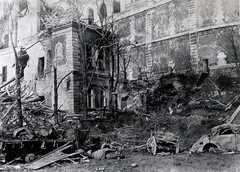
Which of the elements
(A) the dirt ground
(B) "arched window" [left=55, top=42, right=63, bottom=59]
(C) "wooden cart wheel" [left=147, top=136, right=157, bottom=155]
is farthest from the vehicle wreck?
(B) "arched window" [left=55, top=42, right=63, bottom=59]

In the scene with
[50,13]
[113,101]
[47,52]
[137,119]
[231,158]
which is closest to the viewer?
[231,158]

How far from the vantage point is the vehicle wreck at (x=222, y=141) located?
7043mm

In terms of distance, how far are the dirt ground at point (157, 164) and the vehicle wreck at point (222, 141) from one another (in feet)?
1.36

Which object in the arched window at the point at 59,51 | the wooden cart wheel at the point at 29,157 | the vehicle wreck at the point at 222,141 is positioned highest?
the arched window at the point at 59,51

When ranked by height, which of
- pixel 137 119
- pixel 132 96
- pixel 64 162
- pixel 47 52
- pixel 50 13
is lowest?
pixel 64 162

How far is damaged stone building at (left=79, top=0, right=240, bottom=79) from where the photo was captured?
32.9ft

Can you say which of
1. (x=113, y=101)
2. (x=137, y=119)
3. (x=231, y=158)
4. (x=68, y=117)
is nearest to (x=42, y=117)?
(x=68, y=117)

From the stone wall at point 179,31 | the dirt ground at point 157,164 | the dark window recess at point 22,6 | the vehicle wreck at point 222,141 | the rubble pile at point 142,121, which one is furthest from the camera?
the dark window recess at point 22,6

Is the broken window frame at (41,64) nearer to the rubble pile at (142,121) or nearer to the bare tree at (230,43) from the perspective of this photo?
the rubble pile at (142,121)

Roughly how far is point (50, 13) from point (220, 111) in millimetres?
10072

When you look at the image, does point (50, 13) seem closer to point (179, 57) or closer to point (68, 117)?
point (68, 117)

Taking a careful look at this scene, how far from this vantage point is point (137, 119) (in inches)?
460

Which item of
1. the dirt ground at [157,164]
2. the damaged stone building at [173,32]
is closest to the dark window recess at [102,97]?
the damaged stone building at [173,32]

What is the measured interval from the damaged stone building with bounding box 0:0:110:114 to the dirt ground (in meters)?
6.59
